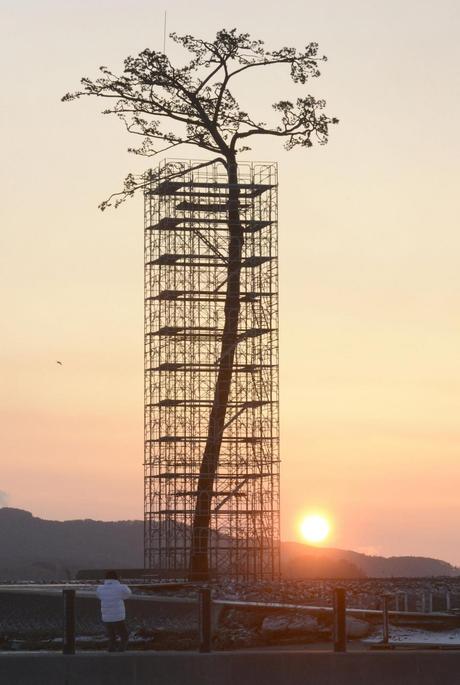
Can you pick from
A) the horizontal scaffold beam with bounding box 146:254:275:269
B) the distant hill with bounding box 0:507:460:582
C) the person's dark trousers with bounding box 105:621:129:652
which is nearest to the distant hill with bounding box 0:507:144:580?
the distant hill with bounding box 0:507:460:582

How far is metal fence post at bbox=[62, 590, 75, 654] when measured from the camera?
901 inches

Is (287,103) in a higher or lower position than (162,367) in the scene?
higher

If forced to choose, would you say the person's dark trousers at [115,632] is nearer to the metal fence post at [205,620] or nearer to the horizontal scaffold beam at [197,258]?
the metal fence post at [205,620]

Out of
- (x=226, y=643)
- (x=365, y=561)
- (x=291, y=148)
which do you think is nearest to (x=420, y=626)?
(x=226, y=643)

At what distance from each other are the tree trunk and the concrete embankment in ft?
138

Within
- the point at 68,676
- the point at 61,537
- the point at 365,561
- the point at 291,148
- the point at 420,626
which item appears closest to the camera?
the point at 68,676

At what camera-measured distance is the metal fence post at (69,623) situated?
2289 centimetres

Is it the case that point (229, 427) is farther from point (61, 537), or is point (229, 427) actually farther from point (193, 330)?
point (61, 537)

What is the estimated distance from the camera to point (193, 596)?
30.4 meters

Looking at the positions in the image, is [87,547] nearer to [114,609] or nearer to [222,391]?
[222,391]

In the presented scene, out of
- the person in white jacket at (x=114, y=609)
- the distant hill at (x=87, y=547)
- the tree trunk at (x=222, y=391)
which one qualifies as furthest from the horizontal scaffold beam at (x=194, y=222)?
the distant hill at (x=87, y=547)

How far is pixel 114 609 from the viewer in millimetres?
25984

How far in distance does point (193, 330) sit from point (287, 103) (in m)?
11.9

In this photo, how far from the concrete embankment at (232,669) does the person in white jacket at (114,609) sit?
11.4 ft
